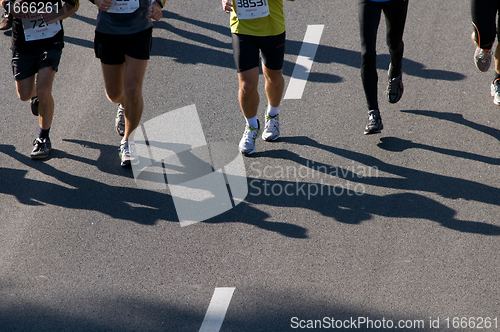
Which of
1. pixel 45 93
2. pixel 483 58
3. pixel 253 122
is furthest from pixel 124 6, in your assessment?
pixel 483 58

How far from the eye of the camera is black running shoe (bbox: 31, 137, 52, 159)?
5.25 meters

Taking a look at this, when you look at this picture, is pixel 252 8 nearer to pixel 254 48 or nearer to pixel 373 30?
pixel 254 48

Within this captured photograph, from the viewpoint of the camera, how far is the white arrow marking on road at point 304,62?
229 inches

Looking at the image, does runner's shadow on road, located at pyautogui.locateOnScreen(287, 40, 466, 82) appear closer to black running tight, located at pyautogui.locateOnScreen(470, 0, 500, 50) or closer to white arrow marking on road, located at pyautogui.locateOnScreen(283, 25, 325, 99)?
white arrow marking on road, located at pyautogui.locateOnScreen(283, 25, 325, 99)

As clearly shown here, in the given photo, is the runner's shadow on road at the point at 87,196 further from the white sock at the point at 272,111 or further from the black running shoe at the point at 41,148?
the white sock at the point at 272,111

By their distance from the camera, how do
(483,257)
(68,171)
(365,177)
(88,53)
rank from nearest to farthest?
(483,257) → (365,177) → (68,171) → (88,53)

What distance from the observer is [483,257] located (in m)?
3.79

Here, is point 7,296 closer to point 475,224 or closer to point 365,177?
point 365,177

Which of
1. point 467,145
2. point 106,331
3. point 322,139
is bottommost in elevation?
point 106,331

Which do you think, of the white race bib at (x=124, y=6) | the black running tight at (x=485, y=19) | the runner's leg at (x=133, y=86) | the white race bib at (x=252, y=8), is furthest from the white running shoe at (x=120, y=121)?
the black running tight at (x=485, y=19)

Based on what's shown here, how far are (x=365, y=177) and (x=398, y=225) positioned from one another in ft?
2.10

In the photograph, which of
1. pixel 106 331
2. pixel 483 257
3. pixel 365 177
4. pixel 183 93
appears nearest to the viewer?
pixel 106 331

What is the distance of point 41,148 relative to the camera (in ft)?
17.3

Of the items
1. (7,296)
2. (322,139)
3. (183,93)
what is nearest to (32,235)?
(7,296)
